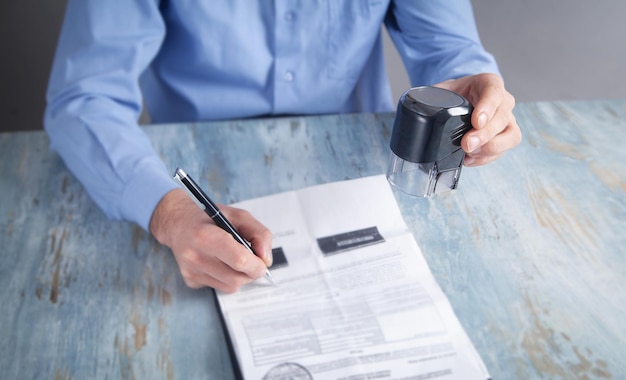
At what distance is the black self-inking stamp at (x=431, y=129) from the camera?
75 centimetres

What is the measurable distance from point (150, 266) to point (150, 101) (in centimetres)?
59

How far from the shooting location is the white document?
2.29 feet

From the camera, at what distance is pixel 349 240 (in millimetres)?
859

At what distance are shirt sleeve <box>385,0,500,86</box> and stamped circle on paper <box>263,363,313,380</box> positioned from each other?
659 mm

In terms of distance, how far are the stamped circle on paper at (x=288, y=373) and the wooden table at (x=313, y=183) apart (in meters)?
0.06

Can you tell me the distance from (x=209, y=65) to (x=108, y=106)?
0.81 ft

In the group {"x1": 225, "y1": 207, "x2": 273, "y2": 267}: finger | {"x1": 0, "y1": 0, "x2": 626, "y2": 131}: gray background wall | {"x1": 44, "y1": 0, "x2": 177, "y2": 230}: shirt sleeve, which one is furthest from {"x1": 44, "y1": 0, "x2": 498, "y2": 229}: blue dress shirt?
{"x1": 0, "y1": 0, "x2": 626, "y2": 131}: gray background wall

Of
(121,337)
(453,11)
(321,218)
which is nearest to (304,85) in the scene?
(453,11)

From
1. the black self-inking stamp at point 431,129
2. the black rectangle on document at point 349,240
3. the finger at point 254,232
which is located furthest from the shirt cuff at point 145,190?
the black self-inking stamp at point 431,129

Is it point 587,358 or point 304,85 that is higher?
point 587,358

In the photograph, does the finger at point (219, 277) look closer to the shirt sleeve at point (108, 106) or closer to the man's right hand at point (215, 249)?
the man's right hand at point (215, 249)

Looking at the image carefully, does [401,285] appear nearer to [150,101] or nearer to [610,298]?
[610,298]

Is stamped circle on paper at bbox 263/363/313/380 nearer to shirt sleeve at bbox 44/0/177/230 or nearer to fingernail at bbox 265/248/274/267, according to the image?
fingernail at bbox 265/248/274/267

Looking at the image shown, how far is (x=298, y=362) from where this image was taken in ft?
2.30
